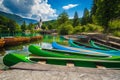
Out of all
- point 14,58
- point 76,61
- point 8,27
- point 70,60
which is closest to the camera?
point 14,58

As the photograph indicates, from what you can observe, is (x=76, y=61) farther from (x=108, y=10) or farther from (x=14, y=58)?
(x=108, y=10)

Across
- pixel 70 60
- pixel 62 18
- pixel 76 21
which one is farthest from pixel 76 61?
pixel 76 21

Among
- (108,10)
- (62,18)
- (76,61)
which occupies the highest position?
(62,18)

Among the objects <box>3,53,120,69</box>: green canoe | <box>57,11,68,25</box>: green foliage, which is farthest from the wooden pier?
<box>57,11,68,25</box>: green foliage

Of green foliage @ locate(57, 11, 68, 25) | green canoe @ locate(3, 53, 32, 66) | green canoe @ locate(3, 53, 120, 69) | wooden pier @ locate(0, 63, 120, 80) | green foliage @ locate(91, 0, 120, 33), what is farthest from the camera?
green foliage @ locate(57, 11, 68, 25)

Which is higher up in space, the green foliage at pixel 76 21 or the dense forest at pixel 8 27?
the green foliage at pixel 76 21

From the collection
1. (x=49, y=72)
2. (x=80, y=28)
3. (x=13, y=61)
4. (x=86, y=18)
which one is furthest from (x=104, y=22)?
(x=86, y=18)

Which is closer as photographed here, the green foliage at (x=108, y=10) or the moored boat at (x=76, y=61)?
the moored boat at (x=76, y=61)

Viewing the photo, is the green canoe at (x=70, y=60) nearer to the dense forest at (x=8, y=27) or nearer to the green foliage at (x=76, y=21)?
the dense forest at (x=8, y=27)

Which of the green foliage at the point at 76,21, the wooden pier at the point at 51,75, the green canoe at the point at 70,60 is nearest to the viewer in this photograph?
the wooden pier at the point at 51,75

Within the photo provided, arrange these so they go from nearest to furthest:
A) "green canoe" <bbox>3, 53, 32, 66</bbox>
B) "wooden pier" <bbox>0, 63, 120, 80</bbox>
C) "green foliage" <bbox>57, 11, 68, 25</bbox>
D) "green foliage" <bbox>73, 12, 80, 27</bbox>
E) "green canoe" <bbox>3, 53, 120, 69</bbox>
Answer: "wooden pier" <bbox>0, 63, 120, 80</bbox> < "green canoe" <bbox>3, 53, 32, 66</bbox> < "green canoe" <bbox>3, 53, 120, 69</bbox> < "green foliage" <bbox>57, 11, 68, 25</bbox> < "green foliage" <bbox>73, 12, 80, 27</bbox>

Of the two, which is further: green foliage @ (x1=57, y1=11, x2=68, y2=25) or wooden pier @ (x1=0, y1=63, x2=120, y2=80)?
green foliage @ (x1=57, y1=11, x2=68, y2=25)

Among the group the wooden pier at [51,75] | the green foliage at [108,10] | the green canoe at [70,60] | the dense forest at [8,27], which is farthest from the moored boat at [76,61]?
the dense forest at [8,27]

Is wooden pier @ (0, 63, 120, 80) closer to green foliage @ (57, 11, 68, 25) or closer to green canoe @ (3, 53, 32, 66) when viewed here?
green canoe @ (3, 53, 32, 66)
